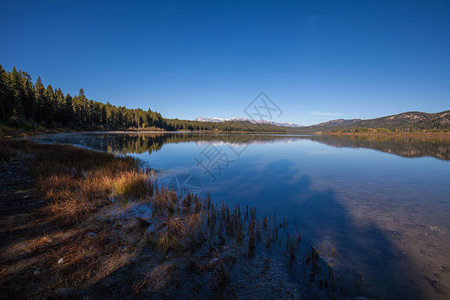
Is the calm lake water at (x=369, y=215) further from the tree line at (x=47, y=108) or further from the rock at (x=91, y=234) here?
the tree line at (x=47, y=108)

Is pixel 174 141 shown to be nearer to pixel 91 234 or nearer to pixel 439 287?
pixel 91 234

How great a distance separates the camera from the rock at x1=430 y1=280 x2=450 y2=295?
423cm

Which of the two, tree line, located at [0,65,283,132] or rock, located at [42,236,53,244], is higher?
tree line, located at [0,65,283,132]

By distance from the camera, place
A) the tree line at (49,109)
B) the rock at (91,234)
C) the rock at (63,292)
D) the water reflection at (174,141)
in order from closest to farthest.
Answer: the rock at (63,292)
the rock at (91,234)
the water reflection at (174,141)
the tree line at (49,109)

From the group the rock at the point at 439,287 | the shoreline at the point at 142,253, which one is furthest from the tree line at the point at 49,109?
the rock at the point at 439,287

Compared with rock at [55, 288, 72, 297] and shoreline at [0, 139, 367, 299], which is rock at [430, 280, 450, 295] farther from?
rock at [55, 288, 72, 297]

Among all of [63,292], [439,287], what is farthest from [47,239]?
[439,287]

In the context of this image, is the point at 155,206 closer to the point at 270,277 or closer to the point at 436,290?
the point at 270,277

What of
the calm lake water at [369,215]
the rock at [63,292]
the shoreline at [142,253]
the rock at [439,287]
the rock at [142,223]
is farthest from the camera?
the rock at [142,223]

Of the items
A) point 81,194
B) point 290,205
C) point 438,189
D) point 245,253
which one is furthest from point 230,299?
point 438,189

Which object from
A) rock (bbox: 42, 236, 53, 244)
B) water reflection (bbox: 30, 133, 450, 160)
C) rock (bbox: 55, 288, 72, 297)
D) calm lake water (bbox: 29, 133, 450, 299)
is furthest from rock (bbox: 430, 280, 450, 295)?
water reflection (bbox: 30, 133, 450, 160)

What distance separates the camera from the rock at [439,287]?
13.9ft

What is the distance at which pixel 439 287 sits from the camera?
14.3 feet

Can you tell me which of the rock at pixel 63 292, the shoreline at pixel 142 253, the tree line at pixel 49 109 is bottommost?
the shoreline at pixel 142 253
